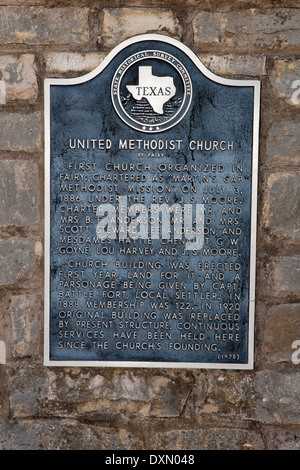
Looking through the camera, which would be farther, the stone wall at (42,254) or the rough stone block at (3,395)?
the rough stone block at (3,395)

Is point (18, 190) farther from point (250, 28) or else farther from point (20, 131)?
point (250, 28)

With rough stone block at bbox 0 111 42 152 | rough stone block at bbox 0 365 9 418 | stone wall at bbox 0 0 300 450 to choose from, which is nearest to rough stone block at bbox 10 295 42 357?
stone wall at bbox 0 0 300 450

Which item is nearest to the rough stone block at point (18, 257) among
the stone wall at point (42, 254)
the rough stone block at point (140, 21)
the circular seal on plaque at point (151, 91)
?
the stone wall at point (42, 254)

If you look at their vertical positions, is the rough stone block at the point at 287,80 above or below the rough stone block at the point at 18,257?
above

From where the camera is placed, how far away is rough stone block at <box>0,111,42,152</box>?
2584 mm

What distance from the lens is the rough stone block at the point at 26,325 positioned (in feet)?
8.70

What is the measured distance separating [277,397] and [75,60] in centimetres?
237

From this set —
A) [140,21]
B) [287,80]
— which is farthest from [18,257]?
[287,80]

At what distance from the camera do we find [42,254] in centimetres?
264

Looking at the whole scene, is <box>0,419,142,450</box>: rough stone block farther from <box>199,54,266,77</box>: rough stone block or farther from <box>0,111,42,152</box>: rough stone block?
<box>199,54,266,77</box>: rough stone block

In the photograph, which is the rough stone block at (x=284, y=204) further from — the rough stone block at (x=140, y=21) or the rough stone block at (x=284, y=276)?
the rough stone block at (x=140, y=21)

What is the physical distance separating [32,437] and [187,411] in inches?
38.3

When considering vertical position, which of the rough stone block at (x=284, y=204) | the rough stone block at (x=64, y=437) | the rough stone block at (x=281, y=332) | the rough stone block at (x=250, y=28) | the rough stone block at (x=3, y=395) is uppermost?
the rough stone block at (x=250, y=28)

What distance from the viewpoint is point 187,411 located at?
263 centimetres
